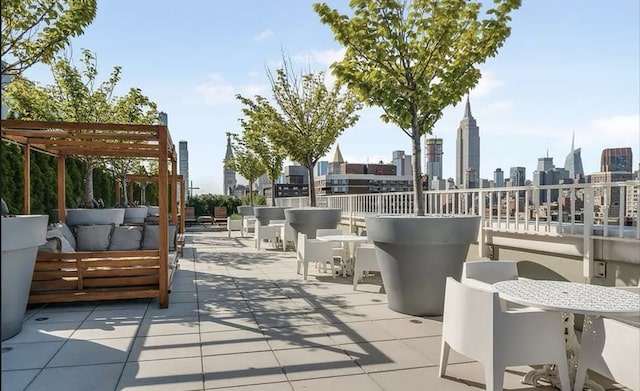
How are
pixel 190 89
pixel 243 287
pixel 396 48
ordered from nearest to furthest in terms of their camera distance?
pixel 396 48 → pixel 243 287 → pixel 190 89

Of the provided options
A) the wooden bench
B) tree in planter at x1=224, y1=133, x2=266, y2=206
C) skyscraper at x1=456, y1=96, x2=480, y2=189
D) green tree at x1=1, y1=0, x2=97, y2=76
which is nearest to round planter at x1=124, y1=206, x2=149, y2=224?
the wooden bench

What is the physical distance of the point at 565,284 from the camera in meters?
3.00

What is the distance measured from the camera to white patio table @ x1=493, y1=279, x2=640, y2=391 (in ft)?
7.63

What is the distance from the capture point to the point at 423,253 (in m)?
Result: 4.24

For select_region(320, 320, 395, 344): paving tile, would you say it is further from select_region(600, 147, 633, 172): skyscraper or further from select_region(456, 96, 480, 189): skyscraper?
select_region(456, 96, 480, 189): skyscraper

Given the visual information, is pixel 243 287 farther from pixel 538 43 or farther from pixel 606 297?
pixel 538 43

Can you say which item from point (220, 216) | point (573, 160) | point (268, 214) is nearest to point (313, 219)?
point (268, 214)

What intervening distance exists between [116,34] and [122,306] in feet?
14.9

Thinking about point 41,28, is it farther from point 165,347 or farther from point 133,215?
point 133,215

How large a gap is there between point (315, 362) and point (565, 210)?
117 inches

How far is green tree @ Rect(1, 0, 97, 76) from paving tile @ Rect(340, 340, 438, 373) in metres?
4.10

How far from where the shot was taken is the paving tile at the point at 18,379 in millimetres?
2734

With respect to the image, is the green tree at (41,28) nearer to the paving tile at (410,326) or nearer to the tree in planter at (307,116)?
the paving tile at (410,326)

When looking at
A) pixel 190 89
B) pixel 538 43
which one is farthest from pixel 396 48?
pixel 190 89
